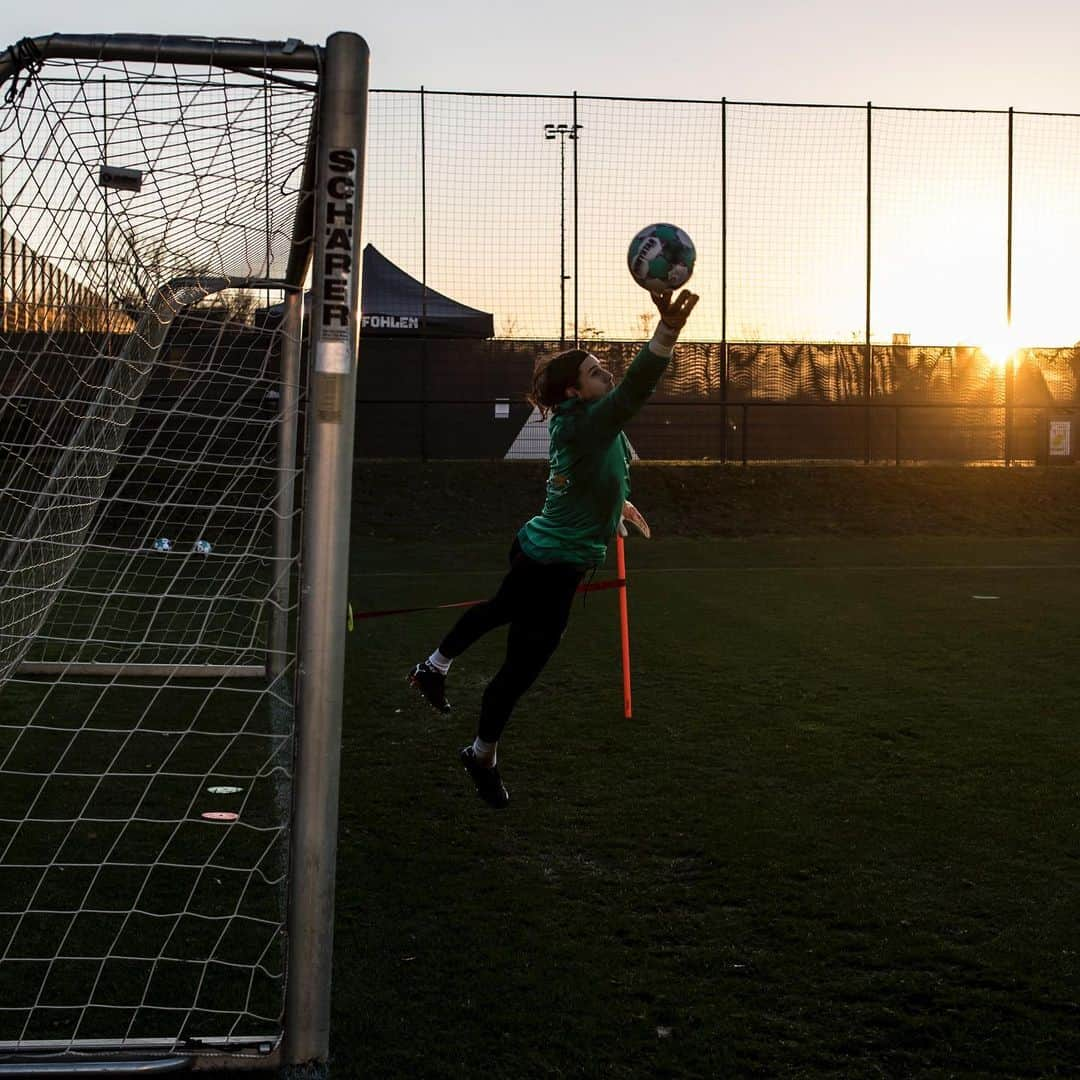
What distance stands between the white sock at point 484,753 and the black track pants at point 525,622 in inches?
0.9

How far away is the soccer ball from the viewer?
185 inches

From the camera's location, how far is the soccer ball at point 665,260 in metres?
4.71

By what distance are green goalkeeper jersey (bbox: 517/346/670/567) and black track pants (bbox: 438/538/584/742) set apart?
0.20ft

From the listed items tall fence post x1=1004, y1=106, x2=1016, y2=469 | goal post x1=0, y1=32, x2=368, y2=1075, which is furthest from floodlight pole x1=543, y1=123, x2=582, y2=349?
goal post x1=0, y1=32, x2=368, y2=1075

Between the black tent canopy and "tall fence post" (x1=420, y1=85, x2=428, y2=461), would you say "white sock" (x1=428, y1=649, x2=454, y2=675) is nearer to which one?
"tall fence post" (x1=420, y1=85, x2=428, y2=461)

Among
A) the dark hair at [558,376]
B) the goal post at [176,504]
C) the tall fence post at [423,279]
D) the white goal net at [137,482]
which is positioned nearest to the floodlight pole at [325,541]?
the goal post at [176,504]

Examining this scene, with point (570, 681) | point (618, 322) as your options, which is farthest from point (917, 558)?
point (570, 681)

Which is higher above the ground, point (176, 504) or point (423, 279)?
point (423, 279)

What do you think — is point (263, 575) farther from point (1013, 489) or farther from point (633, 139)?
point (1013, 489)

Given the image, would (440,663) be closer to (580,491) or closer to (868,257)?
(580,491)

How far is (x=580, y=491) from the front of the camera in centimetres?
491

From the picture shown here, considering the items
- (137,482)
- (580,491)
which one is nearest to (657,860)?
(580,491)

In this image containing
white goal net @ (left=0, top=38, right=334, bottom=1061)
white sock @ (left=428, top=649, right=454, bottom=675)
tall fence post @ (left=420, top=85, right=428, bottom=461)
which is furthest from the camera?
tall fence post @ (left=420, top=85, right=428, bottom=461)

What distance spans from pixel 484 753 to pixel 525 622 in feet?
1.71
